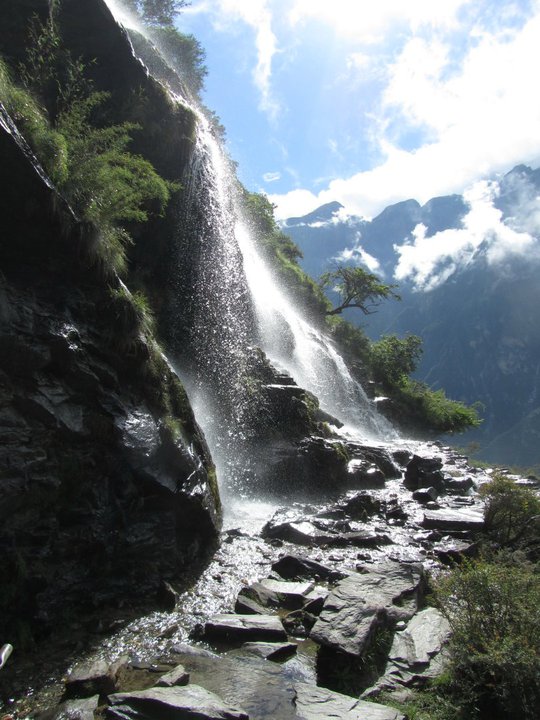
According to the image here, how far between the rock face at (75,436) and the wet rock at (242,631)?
1.50m

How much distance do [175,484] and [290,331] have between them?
64.8 ft

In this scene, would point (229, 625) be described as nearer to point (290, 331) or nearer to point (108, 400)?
point (108, 400)

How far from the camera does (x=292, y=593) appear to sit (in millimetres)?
7633

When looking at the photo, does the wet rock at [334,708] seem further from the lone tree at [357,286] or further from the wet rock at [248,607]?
A: the lone tree at [357,286]

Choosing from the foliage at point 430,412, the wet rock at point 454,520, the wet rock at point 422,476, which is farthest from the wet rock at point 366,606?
the foliage at point 430,412

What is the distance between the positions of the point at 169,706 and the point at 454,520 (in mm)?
9194

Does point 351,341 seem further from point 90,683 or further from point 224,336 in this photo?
point 90,683

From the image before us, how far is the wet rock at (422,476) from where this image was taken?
17.0 metres

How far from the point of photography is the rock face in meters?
6.45

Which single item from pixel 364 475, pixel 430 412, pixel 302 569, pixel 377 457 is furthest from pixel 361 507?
pixel 430 412

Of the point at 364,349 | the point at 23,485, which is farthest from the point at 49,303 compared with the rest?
the point at 364,349

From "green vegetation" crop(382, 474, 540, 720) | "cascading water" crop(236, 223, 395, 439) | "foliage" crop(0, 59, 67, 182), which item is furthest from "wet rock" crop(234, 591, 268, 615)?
"cascading water" crop(236, 223, 395, 439)

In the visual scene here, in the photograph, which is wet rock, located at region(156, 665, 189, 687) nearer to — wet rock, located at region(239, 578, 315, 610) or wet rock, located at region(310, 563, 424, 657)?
wet rock, located at region(310, 563, 424, 657)

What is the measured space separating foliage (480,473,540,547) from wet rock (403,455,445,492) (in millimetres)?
5761
